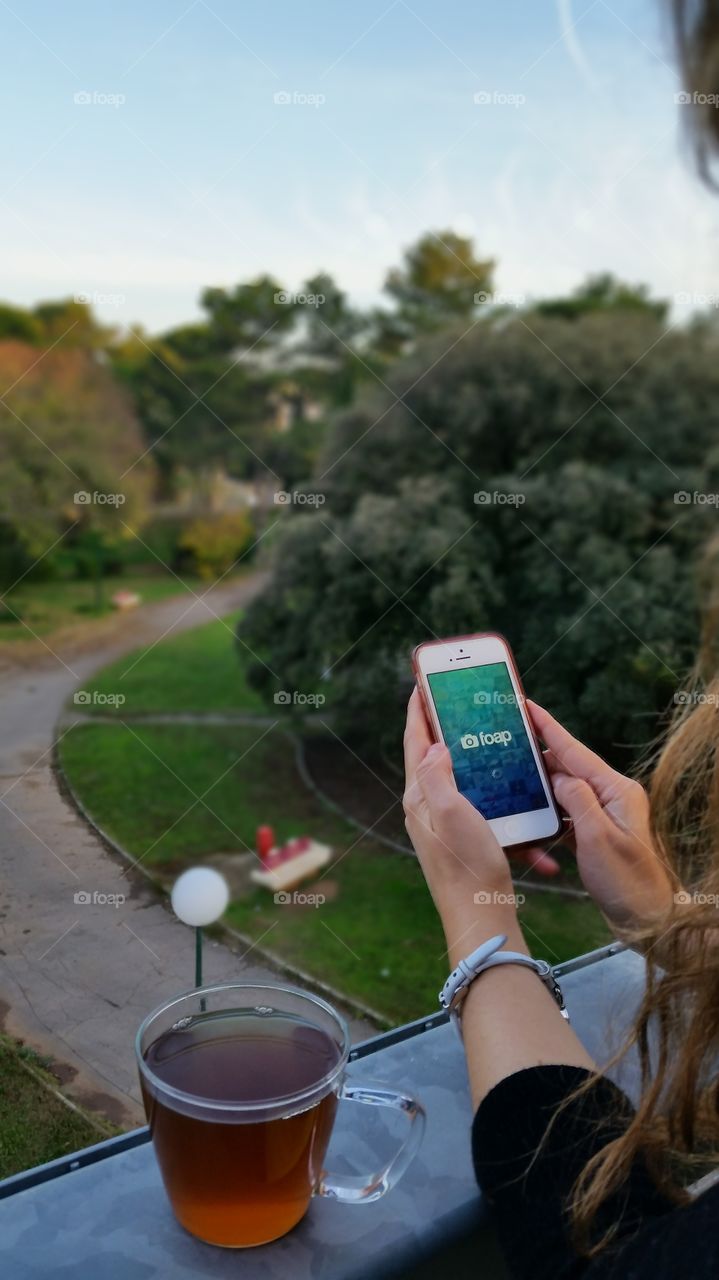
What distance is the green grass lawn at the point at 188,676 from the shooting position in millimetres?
1127

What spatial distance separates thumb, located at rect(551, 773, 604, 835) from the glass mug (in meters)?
0.25

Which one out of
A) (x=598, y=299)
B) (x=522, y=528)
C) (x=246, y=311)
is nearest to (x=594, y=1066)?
(x=522, y=528)

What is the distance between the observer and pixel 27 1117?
2.27 feet

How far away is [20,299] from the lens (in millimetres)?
974

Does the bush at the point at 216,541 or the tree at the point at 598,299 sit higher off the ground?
the tree at the point at 598,299

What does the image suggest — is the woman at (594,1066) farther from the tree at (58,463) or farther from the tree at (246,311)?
Result: the tree at (246,311)

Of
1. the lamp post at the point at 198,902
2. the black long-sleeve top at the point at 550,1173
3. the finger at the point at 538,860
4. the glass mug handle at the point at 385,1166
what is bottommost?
the glass mug handle at the point at 385,1166

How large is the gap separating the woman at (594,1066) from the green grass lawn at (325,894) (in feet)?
0.90

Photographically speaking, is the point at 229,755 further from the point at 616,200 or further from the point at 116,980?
the point at 616,200

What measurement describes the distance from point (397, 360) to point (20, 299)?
1.87m

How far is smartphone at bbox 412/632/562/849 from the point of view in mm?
769

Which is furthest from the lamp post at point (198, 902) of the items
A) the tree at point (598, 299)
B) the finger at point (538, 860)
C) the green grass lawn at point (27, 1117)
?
the tree at point (598, 299)

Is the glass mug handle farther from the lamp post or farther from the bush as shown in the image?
the bush

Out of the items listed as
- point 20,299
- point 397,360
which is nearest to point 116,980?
point 20,299
